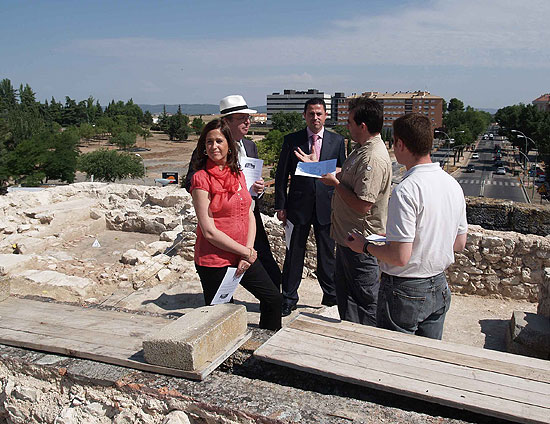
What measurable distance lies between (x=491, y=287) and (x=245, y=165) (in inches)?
138

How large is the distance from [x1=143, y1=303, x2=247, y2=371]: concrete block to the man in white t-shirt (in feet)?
2.97

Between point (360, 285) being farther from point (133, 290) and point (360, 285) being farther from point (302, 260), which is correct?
point (133, 290)

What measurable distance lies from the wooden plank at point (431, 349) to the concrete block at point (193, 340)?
38 centimetres

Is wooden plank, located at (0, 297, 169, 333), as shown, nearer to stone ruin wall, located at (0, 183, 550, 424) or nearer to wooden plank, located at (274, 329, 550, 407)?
stone ruin wall, located at (0, 183, 550, 424)

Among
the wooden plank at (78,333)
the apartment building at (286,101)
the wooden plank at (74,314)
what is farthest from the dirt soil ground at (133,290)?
the apartment building at (286,101)

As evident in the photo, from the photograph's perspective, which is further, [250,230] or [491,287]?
[491,287]

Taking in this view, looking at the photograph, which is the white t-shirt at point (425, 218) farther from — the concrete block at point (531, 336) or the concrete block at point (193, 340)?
the concrete block at point (531, 336)

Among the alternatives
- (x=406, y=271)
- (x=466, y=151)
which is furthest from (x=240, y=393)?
(x=466, y=151)

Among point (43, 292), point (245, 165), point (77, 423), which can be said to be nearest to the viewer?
point (77, 423)

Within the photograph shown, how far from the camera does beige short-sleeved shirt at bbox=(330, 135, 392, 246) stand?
3.41 metres

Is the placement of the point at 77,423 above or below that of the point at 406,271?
below

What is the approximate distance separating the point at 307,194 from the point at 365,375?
8.59 ft

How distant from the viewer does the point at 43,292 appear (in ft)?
18.2

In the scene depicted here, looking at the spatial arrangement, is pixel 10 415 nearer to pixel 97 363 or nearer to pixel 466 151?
pixel 97 363
